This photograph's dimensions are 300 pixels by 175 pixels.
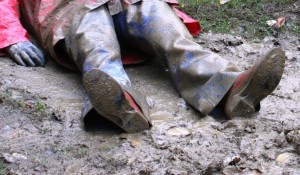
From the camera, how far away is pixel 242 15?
448cm

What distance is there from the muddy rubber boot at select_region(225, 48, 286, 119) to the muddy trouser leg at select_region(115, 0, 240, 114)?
2.4 inches

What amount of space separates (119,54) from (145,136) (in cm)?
52

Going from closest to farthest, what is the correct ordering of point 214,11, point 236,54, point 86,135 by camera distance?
point 86,135 < point 236,54 < point 214,11

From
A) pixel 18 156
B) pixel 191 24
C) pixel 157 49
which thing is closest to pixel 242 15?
pixel 191 24

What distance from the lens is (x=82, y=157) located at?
8.18 feet

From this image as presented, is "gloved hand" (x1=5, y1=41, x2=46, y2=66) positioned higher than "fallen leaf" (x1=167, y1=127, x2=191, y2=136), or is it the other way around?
"fallen leaf" (x1=167, y1=127, x2=191, y2=136)

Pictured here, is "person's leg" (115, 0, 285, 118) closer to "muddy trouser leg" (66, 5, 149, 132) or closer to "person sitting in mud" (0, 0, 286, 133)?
"person sitting in mud" (0, 0, 286, 133)

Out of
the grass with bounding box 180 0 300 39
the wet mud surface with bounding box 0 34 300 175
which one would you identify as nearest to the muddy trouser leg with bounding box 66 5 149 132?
the wet mud surface with bounding box 0 34 300 175

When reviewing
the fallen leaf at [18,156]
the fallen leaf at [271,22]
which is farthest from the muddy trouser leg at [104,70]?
the fallen leaf at [271,22]

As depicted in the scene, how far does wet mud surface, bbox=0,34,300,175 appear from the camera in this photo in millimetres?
2426

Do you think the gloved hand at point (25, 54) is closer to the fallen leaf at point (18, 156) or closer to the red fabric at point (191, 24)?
the red fabric at point (191, 24)

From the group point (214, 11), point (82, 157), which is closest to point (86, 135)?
point (82, 157)

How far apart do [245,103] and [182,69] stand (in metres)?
0.41

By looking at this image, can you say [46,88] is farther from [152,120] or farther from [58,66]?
[152,120]
